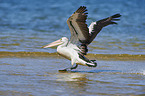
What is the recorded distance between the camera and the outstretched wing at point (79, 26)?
6.87 m

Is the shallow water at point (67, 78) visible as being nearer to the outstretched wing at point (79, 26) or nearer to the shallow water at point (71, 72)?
the shallow water at point (71, 72)

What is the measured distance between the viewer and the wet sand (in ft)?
17.9

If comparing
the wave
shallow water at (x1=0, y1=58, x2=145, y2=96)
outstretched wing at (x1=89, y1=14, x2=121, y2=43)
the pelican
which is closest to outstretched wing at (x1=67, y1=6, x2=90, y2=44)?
the pelican

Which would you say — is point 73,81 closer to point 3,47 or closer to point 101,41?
point 3,47

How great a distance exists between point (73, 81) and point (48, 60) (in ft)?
9.16

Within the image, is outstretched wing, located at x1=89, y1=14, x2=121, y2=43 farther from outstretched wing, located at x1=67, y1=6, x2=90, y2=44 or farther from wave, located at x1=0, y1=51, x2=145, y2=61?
wave, located at x1=0, y1=51, x2=145, y2=61

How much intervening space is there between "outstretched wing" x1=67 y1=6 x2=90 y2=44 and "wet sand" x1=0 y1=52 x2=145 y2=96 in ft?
2.51

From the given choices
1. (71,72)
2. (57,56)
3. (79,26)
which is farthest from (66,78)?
(57,56)

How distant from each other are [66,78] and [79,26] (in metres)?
1.22

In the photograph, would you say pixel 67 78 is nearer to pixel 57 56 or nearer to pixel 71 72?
pixel 71 72

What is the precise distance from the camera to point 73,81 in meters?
6.32

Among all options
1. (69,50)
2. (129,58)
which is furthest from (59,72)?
(129,58)

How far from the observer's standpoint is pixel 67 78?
21.8 ft

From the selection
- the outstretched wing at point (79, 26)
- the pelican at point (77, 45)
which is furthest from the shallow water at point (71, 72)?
the outstretched wing at point (79, 26)
